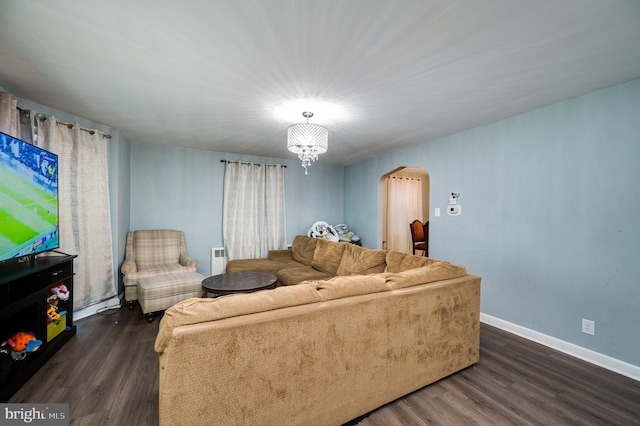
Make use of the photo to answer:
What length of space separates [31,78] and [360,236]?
15.7 ft

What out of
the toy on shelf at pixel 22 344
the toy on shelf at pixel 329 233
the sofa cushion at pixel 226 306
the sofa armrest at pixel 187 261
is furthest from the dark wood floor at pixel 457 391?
the toy on shelf at pixel 329 233

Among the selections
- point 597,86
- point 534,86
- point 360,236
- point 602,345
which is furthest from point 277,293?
point 360,236

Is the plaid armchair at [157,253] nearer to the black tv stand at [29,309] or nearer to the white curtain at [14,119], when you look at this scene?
the black tv stand at [29,309]

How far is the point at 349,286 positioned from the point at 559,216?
2349 mm

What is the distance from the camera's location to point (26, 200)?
6.88 feet

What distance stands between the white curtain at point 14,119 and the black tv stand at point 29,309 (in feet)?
3.76

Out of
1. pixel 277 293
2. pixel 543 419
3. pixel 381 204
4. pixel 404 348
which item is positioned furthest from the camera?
pixel 381 204

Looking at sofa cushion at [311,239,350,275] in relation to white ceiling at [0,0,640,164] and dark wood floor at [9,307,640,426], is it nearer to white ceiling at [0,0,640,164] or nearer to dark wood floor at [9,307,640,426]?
white ceiling at [0,0,640,164]

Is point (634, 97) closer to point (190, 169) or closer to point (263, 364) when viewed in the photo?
point (263, 364)

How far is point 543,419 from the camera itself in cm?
163

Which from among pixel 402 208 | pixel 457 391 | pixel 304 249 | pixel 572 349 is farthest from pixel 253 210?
pixel 572 349

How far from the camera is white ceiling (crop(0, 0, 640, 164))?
4.66ft

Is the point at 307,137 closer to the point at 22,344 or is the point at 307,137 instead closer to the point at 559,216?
the point at 559,216

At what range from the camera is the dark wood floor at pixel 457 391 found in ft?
5.34
